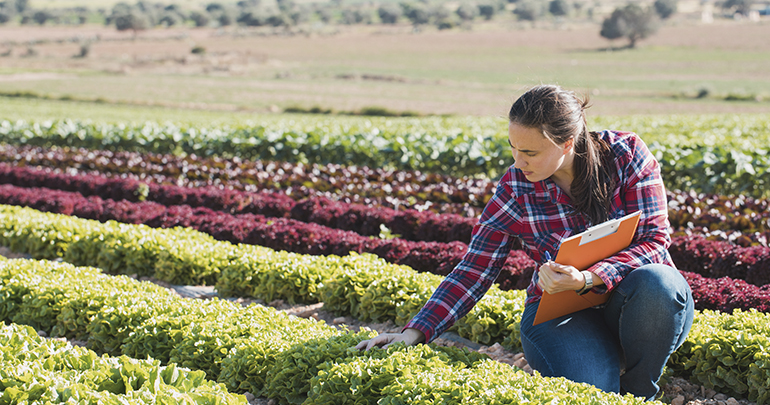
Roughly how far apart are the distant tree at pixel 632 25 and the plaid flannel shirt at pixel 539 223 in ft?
260

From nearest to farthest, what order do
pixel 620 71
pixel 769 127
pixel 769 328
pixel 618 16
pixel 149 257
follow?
pixel 769 328 < pixel 149 257 < pixel 769 127 < pixel 620 71 < pixel 618 16

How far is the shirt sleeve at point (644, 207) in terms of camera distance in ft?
9.83

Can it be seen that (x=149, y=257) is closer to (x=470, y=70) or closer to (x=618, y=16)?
(x=470, y=70)

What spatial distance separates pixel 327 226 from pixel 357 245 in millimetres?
1573

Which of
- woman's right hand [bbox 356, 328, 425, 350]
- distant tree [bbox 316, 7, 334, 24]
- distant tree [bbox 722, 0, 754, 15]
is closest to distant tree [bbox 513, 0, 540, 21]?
distant tree [bbox 722, 0, 754, 15]

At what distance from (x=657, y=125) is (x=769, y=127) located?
3114mm

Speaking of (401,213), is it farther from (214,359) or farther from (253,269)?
(214,359)

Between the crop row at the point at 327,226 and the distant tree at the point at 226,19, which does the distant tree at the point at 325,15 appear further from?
the crop row at the point at 327,226

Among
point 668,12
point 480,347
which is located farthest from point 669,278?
point 668,12

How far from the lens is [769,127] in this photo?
18.9m

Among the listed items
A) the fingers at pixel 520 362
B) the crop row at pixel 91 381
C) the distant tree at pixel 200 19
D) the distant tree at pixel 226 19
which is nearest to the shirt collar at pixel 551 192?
the fingers at pixel 520 362

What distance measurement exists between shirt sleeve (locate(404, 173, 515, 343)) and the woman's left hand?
416 mm

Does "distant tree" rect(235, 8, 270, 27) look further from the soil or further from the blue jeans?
the blue jeans

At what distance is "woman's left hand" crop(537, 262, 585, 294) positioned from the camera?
2.72m
